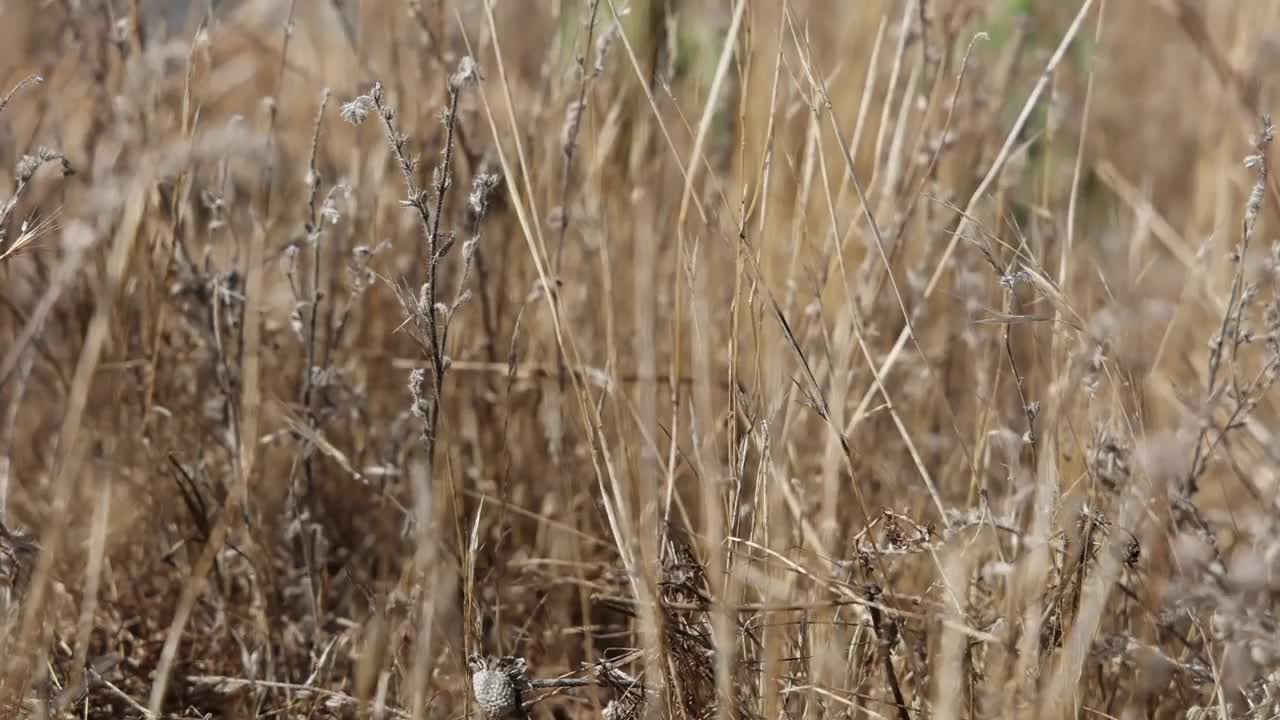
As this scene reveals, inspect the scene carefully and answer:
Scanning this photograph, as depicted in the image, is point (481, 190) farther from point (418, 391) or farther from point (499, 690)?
point (499, 690)

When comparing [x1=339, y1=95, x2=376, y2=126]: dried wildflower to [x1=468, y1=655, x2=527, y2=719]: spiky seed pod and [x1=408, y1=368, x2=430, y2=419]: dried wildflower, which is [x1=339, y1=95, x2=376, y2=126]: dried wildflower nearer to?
[x1=408, y1=368, x2=430, y2=419]: dried wildflower

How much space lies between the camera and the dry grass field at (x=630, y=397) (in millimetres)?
742

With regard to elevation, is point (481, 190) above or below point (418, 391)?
above

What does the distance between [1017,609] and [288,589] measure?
60cm

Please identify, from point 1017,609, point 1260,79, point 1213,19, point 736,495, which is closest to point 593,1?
point 736,495

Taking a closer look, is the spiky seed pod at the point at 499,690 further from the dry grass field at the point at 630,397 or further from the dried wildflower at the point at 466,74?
the dried wildflower at the point at 466,74

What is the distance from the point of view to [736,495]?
77 centimetres

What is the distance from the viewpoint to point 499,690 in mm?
715

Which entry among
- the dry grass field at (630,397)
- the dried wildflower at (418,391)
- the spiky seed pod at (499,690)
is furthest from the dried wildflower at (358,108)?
the spiky seed pod at (499,690)

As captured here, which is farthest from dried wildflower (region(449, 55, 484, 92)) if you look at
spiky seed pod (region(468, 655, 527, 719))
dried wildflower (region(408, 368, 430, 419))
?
spiky seed pod (region(468, 655, 527, 719))

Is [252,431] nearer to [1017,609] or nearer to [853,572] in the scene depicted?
Answer: [853,572]

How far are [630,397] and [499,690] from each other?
0.51m

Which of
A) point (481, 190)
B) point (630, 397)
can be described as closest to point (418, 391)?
point (481, 190)

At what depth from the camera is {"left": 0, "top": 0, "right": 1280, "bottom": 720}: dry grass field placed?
74cm
